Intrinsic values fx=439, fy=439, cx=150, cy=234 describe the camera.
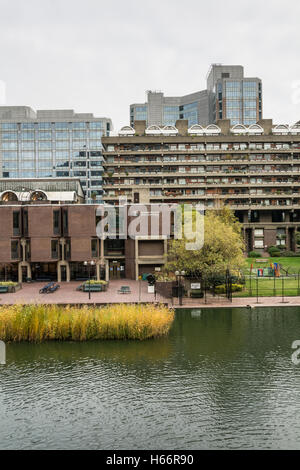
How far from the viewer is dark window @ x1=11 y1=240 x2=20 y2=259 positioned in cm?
5919

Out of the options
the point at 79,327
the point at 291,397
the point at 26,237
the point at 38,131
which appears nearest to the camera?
the point at 291,397

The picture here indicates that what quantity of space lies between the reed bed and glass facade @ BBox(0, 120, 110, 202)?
4389 inches

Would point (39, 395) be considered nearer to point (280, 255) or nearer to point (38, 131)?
point (280, 255)

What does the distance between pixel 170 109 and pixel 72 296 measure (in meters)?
137

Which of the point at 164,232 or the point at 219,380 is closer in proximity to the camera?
the point at 219,380

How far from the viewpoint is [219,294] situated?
48000mm

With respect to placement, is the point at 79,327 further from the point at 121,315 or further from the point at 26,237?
the point at 26,237

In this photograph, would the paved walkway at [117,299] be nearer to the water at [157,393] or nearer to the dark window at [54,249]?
the dark window at [54,249]

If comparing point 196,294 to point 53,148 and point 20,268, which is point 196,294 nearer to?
point 20,268

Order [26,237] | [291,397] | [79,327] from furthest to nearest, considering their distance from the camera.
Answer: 1. [26,237]
2. [79,327]
3. [291,397]
